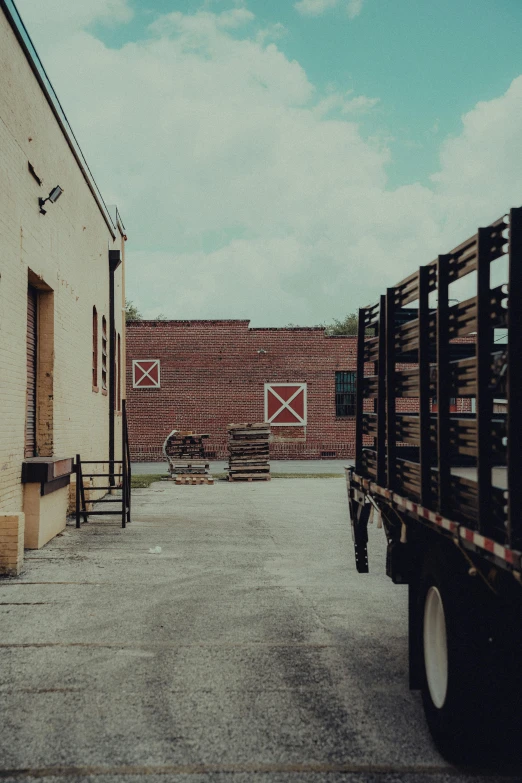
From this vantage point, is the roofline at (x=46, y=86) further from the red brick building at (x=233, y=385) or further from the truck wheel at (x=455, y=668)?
the red brick building at (x=233, y=385)

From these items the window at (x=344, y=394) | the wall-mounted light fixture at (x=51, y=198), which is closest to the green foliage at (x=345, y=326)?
the window at (x=344, y=394)

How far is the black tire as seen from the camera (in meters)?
3.53

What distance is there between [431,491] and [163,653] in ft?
8.86

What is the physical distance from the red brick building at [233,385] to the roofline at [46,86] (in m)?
16.2

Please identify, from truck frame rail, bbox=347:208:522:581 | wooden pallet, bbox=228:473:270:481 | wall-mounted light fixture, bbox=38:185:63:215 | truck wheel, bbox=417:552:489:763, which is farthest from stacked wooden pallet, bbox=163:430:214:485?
truck wheel, bbox=417:552:489:763

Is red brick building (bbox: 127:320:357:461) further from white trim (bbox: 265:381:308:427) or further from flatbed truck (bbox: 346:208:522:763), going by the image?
flatbed truck (bbox: 346:208:522:763)

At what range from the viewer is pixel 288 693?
187 inches

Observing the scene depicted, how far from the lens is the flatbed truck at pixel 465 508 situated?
10.2ft

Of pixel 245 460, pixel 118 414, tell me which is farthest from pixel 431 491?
pixel 245 460

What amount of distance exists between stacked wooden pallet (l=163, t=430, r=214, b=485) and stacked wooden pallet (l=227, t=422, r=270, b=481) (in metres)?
0.88

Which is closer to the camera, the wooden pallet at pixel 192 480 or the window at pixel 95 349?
the window at pixel 95 349

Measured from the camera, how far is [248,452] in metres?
23.5

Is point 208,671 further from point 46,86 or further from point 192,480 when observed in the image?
point 192,480

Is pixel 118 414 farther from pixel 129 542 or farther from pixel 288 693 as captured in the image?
pixel 288 693
